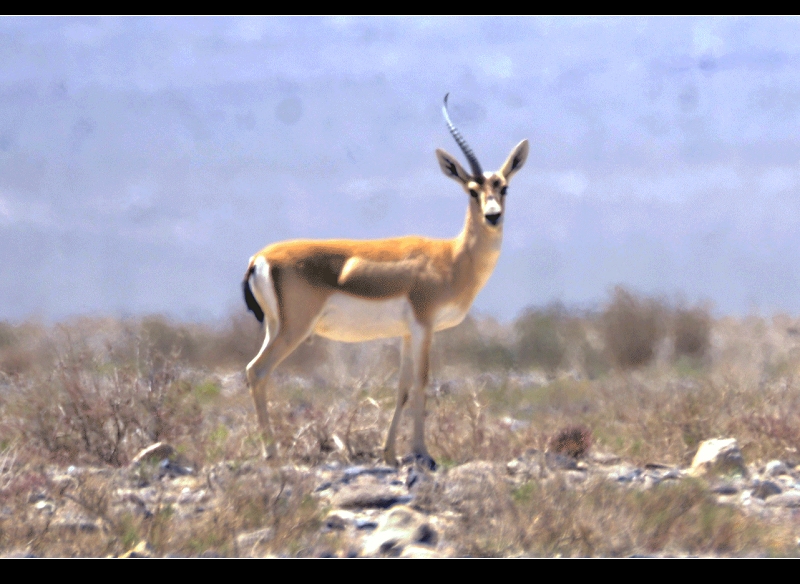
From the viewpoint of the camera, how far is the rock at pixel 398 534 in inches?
311

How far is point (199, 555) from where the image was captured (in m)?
7.80

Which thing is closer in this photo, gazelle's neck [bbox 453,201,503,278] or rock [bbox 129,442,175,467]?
rock [bbox 129,442,175,467]

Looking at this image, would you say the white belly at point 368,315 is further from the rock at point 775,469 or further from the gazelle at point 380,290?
the rock at point 775,469

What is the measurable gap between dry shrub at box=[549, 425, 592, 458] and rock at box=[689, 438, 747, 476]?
1.23 meters

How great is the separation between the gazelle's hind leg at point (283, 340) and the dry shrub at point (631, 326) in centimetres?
1741

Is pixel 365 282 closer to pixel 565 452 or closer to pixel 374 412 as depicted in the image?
pixel 374 412

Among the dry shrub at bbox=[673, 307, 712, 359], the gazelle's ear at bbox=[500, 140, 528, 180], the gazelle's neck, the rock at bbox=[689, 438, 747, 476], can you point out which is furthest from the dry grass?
the dry shrub at bbox=[673, 307, 712, 359]

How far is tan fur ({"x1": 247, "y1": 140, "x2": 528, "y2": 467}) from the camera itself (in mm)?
11547

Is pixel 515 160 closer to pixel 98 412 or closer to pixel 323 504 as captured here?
pixel 323 504

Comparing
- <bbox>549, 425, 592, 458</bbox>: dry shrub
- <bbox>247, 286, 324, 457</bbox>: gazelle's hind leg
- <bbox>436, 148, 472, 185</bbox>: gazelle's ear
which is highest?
<bbox>436, 148, 472, 185</bbox>: gazelle's ear

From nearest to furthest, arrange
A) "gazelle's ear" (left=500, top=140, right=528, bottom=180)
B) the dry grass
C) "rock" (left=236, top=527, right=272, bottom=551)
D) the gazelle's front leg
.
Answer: "rock" (left=236, top=527, right=272, bottom=551) < the dry grass < the gazelle's front leg < "gazelle's ear" (left=500, top=140, right=528, bottom=180)

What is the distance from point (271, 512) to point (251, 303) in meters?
4.16

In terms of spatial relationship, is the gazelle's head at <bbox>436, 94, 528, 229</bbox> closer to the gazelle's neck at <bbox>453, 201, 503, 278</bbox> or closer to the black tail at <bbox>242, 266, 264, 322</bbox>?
the gazelle's neck at <bbox>453, 201, 503, 278</bbox>

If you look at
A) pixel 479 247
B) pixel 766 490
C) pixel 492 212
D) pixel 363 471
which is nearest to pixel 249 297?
pixel 363 471
